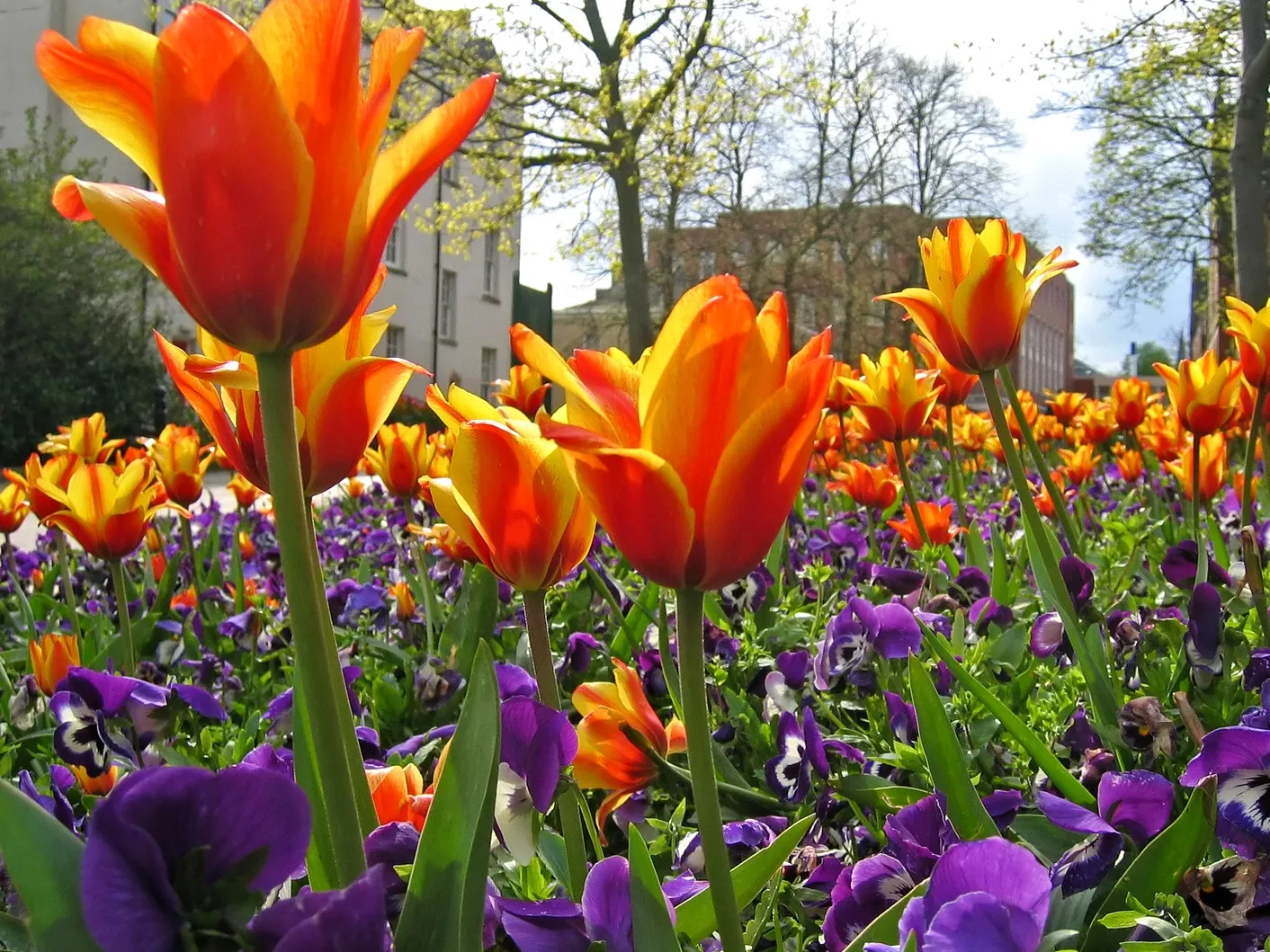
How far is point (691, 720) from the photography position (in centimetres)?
53

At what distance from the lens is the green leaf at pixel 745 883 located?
0.64 meters

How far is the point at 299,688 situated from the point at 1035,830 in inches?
27.1

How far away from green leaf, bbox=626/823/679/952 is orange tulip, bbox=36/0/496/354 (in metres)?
0.32

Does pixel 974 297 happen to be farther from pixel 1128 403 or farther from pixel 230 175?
pixel 1128 403

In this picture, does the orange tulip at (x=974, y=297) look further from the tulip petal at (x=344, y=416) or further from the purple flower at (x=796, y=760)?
the tulip petal at (x=344, y=416)

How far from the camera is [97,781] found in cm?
127

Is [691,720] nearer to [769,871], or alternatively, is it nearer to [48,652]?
[769,871]

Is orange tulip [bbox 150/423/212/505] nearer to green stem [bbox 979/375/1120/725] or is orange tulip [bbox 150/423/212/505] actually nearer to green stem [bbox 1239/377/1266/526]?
green stem [bbox 979/375/1120/725]

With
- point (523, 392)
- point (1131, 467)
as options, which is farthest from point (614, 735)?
point (1131, 467)

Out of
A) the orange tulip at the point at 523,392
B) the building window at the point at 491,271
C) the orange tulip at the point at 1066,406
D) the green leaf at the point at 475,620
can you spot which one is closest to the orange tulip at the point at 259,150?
the green leaf at the point at 475,620

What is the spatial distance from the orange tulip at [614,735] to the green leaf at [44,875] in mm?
454

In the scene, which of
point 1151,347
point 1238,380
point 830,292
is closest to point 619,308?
point 830,292

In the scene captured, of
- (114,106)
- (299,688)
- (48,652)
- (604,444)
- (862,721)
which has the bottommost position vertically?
(862,721)

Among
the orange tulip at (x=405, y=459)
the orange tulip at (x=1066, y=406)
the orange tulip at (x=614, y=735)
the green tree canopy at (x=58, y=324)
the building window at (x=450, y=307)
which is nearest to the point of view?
the orange tulip at (x=614, y=735)
